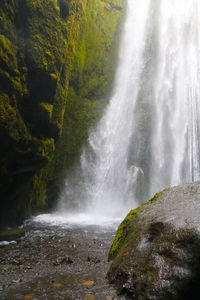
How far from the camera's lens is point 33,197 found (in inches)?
464

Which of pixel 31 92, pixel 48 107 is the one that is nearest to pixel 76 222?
pixel 48 107

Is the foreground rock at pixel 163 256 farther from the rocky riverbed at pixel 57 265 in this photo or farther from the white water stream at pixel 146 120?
the white water stream at pixel 146 120

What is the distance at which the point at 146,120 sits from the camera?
18.2m

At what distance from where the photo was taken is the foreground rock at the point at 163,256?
7.04 feet

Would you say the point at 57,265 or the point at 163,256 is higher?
the point at 163,256

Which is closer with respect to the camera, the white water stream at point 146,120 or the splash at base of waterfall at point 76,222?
the splash at base of waterfall at point 76,222

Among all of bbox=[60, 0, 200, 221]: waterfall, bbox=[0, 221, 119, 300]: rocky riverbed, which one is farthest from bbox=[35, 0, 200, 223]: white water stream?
bbox=[0, 221, 119, 300]: rocky riverbed

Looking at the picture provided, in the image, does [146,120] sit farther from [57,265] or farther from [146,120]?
[57,265]

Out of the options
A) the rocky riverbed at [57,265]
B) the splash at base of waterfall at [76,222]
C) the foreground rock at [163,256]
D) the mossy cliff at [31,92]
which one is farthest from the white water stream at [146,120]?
the foreground rock at [163,256]

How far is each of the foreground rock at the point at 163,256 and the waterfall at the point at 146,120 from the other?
11273 mm

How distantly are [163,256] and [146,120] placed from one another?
16.3 m

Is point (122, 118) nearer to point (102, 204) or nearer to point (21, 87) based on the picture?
point (102, 204)

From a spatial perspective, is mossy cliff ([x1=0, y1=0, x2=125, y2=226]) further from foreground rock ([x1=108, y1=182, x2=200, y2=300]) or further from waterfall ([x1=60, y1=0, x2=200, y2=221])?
foreground rock ([x1=108, y1=182, x2=200, y2=300])

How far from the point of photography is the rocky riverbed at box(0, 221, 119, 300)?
9.33 ft
